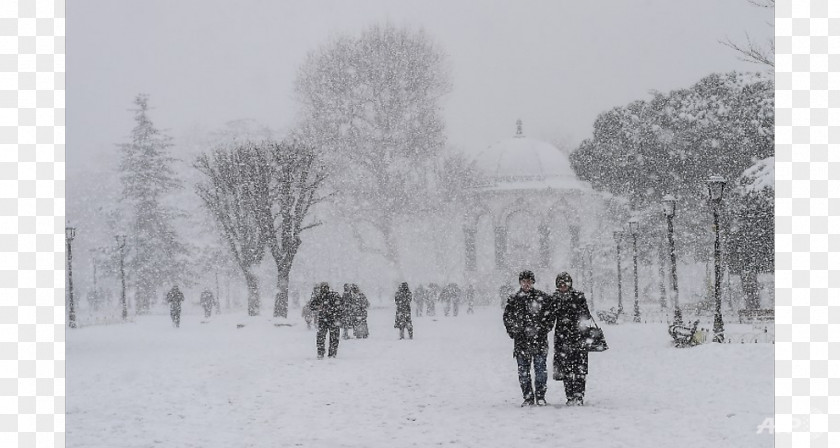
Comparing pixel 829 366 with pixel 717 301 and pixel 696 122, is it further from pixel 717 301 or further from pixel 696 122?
pixel 696 122

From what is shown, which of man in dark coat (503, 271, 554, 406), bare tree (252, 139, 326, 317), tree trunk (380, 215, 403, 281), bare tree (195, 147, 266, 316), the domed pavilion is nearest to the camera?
man in dark coat (503, 271, 554, 406)

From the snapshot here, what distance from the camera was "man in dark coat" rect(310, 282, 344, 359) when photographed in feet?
55.0

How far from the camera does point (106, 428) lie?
9.64 m

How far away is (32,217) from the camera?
9156 mm

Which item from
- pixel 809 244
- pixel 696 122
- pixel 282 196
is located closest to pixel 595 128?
pixel 696 122

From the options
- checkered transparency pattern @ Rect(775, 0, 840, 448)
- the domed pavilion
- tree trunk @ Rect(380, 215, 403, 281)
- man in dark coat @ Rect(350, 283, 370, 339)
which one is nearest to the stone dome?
the domed pavilion

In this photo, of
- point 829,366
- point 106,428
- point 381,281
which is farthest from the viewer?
point 381,281

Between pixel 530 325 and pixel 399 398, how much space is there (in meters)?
2.41

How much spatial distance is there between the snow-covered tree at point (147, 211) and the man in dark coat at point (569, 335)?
33.8 m

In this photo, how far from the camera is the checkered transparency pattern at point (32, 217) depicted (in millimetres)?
8680

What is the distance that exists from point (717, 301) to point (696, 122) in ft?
55.7

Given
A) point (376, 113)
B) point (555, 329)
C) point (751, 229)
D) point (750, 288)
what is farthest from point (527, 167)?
point (555, 329)

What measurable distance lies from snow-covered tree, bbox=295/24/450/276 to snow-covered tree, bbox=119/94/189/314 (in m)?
6.98

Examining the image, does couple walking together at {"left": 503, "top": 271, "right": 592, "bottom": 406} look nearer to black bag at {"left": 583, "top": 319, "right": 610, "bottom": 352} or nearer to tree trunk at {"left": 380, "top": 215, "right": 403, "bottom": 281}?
black bag at {"left": 583, "top": 319, "right": 610, "bottom": 352}
